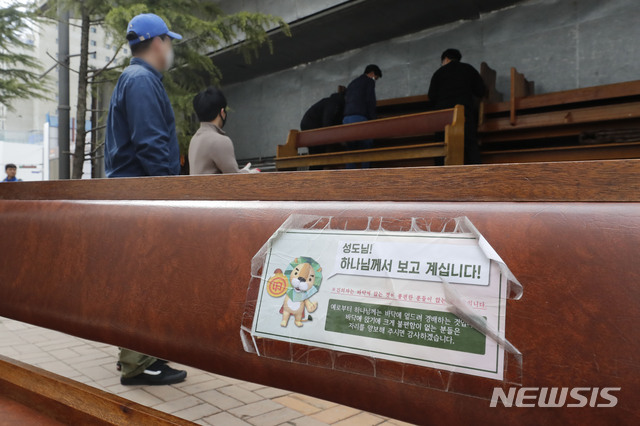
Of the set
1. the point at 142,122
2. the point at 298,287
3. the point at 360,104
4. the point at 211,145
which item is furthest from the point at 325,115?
the point at 298,287

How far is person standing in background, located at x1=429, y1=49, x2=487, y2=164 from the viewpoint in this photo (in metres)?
5.27

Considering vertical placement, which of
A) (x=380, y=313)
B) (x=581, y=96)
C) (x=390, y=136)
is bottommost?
(x=380, y=313)

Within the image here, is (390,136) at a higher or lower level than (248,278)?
higher

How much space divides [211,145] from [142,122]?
1.97 feet

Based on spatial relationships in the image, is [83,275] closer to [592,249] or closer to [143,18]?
[592,249]

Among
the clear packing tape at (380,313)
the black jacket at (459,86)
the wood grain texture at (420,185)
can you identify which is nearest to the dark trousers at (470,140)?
the black jacket at (459,86)

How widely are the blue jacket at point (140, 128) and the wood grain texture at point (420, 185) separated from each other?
998mm

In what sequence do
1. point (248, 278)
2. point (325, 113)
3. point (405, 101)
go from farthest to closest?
point (405, 101) < point (325, 113) < point (248, 278)

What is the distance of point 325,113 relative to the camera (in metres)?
6.84

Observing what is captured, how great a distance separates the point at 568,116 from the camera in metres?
5.00

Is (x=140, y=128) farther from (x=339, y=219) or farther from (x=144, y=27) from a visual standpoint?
(x=339, y=219)

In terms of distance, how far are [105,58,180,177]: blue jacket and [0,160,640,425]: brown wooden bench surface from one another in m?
0.78

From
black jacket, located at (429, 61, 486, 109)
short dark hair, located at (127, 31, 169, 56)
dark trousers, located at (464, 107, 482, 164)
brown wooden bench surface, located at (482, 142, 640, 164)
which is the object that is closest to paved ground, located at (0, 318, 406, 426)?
short dark hair, located at (127, 31, 169, 56)

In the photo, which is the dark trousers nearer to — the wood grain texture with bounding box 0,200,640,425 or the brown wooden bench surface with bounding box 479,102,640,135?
the brown wooden bench surface with bounding box 479,102,640,135
